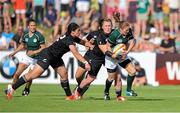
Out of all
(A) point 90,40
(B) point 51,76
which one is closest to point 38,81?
(B) point 51,76

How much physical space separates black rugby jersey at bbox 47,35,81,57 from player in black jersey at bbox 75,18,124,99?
0.67m

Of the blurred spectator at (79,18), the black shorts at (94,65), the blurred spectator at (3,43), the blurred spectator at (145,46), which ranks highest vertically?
the blurred spectator at (79,18)

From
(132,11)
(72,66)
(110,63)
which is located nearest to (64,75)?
(110,63)

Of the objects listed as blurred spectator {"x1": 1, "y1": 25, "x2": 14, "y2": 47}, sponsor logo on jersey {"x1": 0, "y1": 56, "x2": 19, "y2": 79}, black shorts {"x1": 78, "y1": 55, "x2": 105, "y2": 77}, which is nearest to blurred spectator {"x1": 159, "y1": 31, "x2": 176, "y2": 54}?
sponsor logo on jersey {"x1": 0, "y1": 56, "x2": 19, "y2": 79}

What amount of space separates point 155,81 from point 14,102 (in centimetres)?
1195

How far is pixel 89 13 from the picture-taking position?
3284 cm

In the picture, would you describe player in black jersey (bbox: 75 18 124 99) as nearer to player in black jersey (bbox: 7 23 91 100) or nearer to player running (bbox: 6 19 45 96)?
player in black jersey (bbox: 7 23 91 100)

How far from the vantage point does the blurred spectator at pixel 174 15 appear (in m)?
32.6

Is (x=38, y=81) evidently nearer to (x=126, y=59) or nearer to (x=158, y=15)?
(x=158, y=15)

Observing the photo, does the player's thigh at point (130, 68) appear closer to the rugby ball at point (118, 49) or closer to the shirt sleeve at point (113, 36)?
the rugby ball at point (118, 49)

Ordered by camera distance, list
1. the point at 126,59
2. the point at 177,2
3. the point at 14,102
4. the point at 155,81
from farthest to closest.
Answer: the point at 177,2
the point at 155,81
the point at 126,59
the point at 14,102

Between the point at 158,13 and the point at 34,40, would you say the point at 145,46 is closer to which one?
the point at 158,13

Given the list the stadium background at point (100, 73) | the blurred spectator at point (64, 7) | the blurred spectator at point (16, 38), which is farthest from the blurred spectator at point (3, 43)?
the blurred spectator at point (64, 7)

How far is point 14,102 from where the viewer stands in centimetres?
1850
